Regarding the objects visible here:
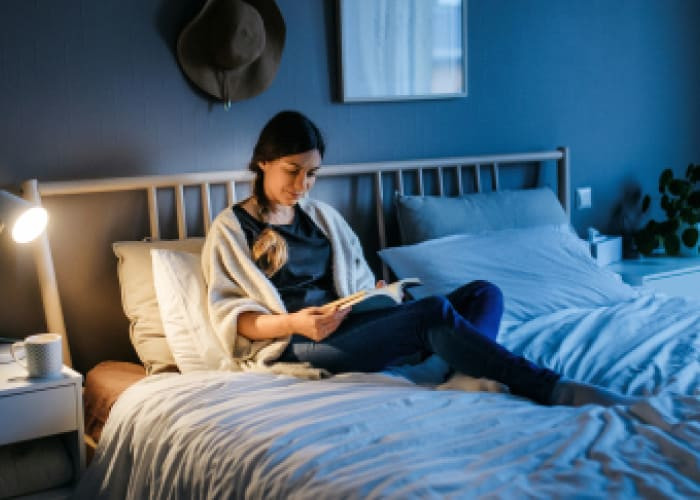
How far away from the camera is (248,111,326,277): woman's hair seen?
7.27 ft

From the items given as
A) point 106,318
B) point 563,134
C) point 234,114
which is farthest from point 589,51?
point 106,318

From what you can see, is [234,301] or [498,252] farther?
[498,252]

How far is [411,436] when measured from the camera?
5.05 feet

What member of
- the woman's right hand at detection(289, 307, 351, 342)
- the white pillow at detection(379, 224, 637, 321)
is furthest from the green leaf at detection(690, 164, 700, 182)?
the woman's right hand at detection(289, 307, 351, 342)

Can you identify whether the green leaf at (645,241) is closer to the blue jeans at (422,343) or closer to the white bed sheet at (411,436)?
the white bed sheet at (411,436)

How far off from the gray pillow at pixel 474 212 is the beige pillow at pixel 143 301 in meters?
0.81

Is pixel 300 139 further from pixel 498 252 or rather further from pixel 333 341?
pixel 498 252

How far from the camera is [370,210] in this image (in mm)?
2955

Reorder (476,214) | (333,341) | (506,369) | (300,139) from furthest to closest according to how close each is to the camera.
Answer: (476,214) → (300,139) → (333,341) → (506,369)

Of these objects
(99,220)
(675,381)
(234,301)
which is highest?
(99,220)

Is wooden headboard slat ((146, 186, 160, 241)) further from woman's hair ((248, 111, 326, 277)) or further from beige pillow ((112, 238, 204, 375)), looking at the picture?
woman's hair ((248, 111, 326, 277))

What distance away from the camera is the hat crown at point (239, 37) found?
247 centimetres

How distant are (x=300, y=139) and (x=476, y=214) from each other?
3.10ft

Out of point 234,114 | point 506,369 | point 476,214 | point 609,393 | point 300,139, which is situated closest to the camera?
point 609,393
